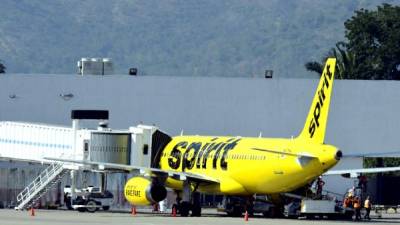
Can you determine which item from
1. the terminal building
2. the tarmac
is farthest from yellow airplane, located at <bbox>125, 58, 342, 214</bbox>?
the terminal building

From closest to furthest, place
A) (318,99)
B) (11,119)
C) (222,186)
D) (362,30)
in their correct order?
(318,99)
(222,186)
(11,119)
(362,30)

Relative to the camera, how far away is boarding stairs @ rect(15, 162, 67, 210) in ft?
279

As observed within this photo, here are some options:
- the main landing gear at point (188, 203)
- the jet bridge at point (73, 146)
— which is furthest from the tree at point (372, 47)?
the main landing gear at point (188, 203)

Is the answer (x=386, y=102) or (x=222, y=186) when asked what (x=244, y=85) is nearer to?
(x=386, y=102)

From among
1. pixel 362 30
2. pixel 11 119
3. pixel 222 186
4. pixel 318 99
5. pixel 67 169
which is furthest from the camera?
pixel 362 30

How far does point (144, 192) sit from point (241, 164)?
5.69m

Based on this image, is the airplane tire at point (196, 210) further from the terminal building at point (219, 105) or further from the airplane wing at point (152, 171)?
the terminal building at point (219, 105)

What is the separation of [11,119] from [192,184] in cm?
2557

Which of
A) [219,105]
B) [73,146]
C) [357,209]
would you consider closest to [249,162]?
[357,209]

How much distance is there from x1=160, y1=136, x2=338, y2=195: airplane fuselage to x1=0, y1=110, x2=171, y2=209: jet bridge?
1.63 meters

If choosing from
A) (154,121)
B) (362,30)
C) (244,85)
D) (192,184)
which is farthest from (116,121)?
(362,30)

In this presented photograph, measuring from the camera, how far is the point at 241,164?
76.8 meters

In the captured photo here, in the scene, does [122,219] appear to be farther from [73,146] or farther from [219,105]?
[219,105]

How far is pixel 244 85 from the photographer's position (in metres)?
104
